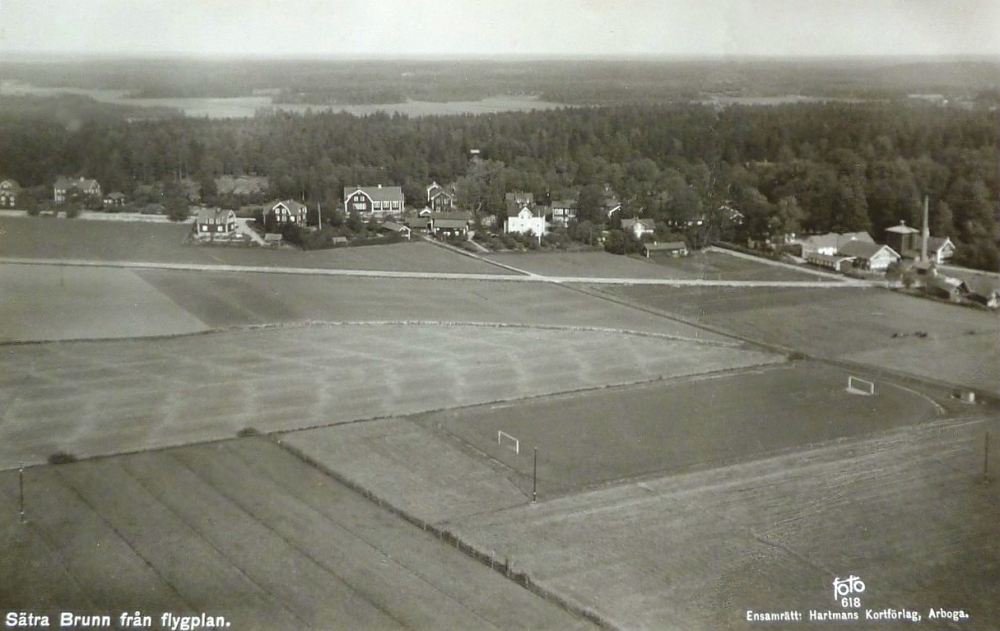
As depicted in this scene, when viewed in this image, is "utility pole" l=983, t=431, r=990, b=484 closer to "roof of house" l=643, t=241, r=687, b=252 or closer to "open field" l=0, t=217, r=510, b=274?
"roof of house" l=643, t=241, r=687, b=252

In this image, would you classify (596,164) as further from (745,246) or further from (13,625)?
(13,625)

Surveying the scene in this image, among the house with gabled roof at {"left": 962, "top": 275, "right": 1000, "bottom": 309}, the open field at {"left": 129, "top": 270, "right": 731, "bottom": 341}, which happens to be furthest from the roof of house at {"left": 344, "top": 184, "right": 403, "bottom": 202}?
the house with gabled roof at {"left": 962, "top": 275, "right": 1000, "bottom": 309}

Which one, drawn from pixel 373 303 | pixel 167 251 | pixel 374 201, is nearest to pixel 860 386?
pixel 373 303

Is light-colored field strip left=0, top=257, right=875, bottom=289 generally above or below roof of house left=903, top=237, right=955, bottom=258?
below

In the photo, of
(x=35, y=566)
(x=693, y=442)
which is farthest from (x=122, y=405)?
(x=693, y=442)

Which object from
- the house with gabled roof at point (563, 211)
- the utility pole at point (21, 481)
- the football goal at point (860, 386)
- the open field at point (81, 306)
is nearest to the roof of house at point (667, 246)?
the house with gabled roof at point (563, 211)

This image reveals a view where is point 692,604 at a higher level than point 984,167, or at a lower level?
lower
